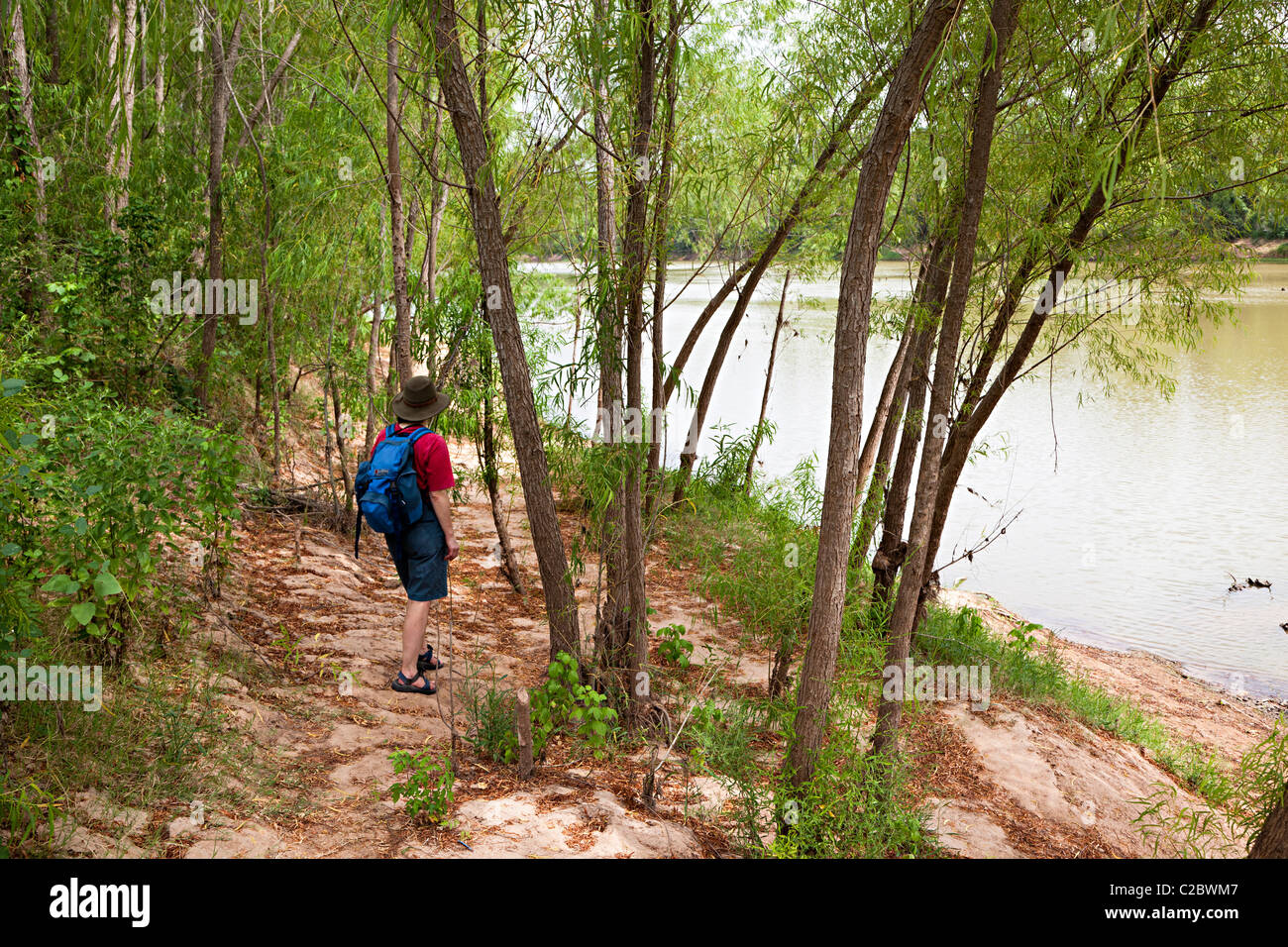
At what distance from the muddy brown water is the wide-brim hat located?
3.15 m

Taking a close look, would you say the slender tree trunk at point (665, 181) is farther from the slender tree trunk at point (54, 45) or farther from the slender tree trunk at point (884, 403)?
the slender tree trunk at point (54, 45)

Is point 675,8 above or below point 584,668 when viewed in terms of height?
above

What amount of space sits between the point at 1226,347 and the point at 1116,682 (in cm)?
1507

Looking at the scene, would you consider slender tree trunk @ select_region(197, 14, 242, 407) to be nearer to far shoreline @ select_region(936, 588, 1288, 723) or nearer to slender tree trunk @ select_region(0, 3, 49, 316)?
slender tree trunk @ select_region(0, 3, 49, 316)

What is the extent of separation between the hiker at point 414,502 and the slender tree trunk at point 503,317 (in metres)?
0.53

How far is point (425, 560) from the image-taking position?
4.82 m

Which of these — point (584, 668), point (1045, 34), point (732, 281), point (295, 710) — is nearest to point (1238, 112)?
point (1045, 34)

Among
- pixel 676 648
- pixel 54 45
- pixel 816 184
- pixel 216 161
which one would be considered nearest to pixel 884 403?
pixel 816 184

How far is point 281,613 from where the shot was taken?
5508 mm

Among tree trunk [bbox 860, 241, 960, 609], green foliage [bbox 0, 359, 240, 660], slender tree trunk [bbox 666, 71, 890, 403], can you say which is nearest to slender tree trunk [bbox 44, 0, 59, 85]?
green foliage [bbox 0, 359, 240, 660]

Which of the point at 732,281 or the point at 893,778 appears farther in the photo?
the point at 732,281
